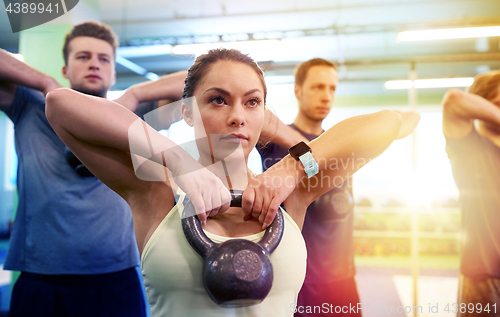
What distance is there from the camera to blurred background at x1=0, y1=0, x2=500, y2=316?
3461 mm

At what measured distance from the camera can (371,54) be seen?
7.06 metres

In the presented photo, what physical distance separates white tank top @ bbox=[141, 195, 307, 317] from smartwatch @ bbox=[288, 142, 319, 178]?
8.7 inches

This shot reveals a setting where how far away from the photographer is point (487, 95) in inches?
78.9

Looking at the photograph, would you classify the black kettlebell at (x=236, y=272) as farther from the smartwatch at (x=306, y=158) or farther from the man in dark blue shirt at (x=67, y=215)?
the man in dark blue shirt at (x=67, y=215)

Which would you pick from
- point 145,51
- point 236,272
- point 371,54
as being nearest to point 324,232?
point 236,272

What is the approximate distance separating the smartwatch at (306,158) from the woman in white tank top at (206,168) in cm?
2

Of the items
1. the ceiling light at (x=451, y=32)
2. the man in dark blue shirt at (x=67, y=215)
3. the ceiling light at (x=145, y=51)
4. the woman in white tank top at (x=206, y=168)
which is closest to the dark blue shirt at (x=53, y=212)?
the man in dark blue shirt at (x=67, y=215)

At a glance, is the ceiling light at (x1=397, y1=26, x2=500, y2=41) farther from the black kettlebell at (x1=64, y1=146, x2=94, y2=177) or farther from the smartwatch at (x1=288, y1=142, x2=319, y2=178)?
the black kettlebell at (x1=64, y1=146, x2=94, y2=177)

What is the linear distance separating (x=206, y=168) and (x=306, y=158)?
31 cm

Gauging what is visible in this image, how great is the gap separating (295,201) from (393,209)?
660 cm

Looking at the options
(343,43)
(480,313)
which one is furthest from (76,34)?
(343,43)

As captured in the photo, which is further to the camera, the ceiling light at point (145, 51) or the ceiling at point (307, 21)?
the ceiling light at point (145, 51)

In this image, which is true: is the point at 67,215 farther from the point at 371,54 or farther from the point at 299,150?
the point at 371,54

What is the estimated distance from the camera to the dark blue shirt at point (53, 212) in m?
1.53
